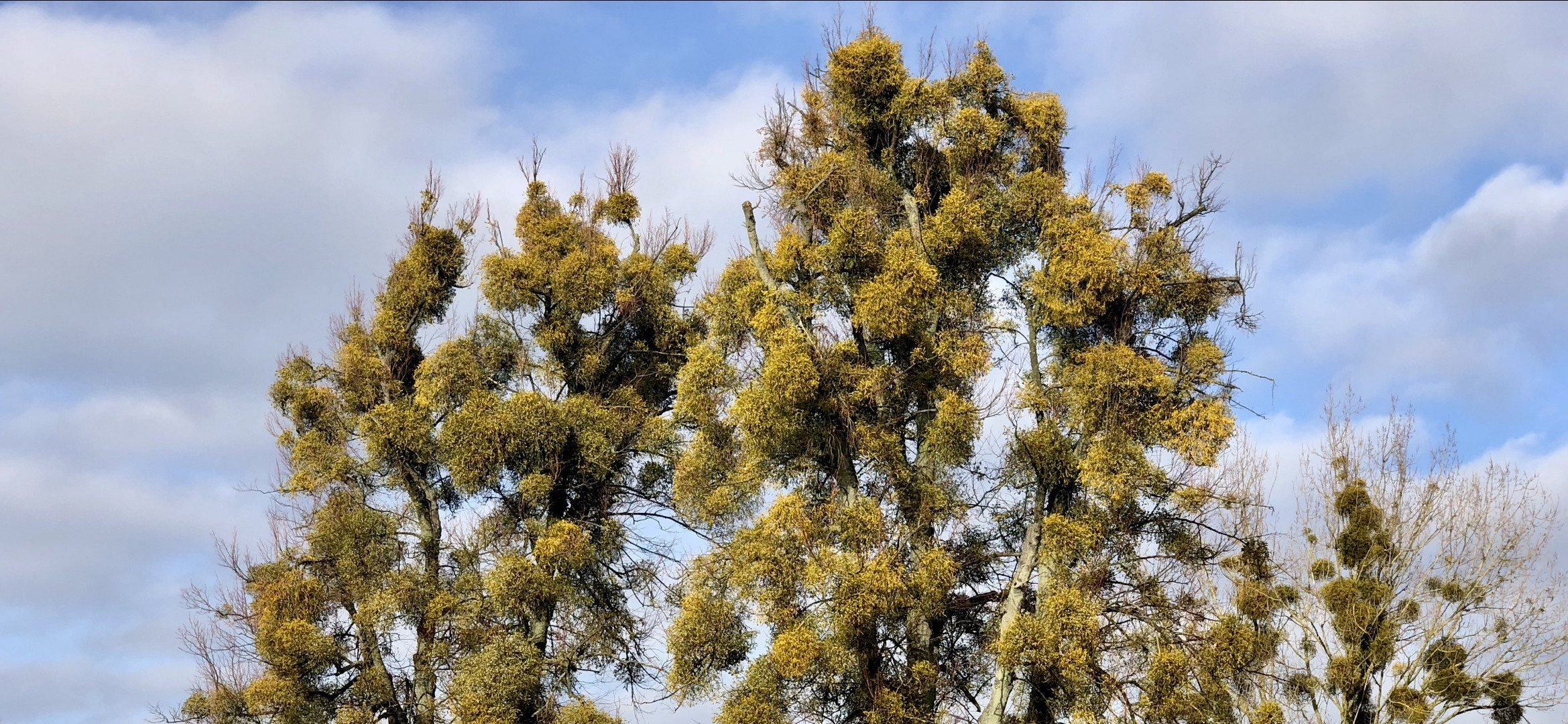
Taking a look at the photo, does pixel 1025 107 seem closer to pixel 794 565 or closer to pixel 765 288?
pixel 765 288

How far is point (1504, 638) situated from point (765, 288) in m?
12.1

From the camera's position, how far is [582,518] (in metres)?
23.2

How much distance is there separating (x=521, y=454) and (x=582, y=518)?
1450mm

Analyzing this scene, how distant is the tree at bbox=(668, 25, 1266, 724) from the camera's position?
750 inches

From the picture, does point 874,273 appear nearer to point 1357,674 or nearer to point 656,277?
point 656,277

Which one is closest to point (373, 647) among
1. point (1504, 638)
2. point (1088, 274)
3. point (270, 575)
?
point (270, 575)

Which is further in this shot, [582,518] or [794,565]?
[582,518]

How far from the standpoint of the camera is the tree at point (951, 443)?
19062mm

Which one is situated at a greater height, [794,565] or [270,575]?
[270,575]

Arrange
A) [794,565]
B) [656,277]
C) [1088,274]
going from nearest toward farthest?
1. [794,565]
2. [1088,274]
3. [656,277]

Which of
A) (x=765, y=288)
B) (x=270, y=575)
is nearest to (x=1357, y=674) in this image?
(x=765, y=288)

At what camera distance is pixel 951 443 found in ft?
67.7

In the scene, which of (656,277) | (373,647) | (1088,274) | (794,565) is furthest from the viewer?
(656,277)

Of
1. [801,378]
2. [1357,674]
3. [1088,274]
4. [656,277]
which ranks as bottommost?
[1357,674]
